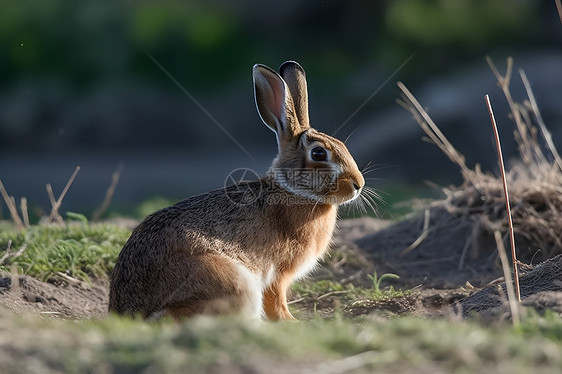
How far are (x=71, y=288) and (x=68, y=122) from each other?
8.35 m

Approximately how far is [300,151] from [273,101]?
0.40m

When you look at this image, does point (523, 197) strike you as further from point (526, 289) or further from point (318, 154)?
point (318, 154)

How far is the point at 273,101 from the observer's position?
5.48 metres

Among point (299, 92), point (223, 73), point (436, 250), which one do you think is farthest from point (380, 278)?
point (223, 73)

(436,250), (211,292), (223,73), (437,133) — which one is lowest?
(436,250)

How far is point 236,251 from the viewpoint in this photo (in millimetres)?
4879

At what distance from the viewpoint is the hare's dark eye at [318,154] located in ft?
17.2

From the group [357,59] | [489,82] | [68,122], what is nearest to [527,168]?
[489,82]

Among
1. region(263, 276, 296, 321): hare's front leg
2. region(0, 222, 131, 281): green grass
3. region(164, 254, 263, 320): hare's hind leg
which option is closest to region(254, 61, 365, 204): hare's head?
region(263, 276, 296, 321): hare's front leg

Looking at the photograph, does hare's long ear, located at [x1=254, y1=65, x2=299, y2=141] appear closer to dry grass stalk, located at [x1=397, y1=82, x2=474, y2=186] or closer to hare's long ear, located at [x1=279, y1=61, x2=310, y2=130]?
hare's long ear, located at [x1=279, y1=61, x2=310, y2=130]

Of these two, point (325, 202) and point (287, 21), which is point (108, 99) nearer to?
point (287, 21)

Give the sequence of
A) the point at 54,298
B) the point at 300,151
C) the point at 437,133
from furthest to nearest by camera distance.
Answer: the point at 437,133 < the point at 300,151 < the point at 54,298

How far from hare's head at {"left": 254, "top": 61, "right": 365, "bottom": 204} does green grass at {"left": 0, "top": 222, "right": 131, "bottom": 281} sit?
141 centimetres

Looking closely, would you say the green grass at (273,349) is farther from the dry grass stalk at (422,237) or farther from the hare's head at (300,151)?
the dry grass stalk at (422,237)
